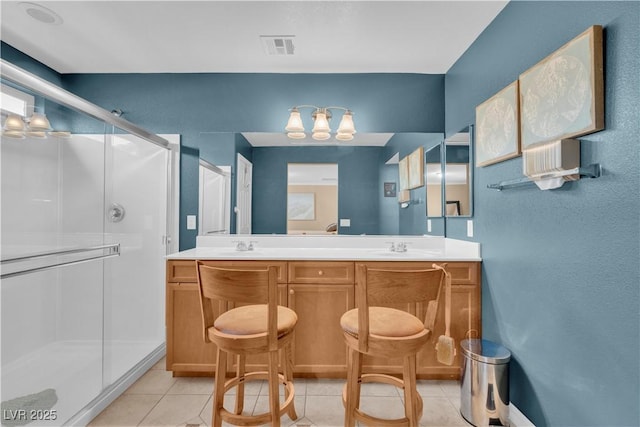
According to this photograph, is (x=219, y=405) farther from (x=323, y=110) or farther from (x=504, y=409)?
(x=323, y=110)

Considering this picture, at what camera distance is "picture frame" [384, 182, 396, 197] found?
8.77ft

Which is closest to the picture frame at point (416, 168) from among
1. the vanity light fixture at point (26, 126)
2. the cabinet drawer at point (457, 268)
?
the cabinet drawer at point (457, 268)

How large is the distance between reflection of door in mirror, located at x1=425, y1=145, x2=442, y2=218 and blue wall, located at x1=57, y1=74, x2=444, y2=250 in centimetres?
25

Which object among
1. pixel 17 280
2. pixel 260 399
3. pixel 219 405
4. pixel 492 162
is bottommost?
pixel 260 399

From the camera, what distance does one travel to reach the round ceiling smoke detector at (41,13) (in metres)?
1.89

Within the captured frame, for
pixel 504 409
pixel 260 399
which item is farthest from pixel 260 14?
pixel 504 409

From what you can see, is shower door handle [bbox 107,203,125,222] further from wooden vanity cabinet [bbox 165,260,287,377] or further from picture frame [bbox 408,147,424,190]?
picture frame [bbox 408,147,424,190]

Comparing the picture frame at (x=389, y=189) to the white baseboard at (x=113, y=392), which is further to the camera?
the picture frame at (x=389, y=189)

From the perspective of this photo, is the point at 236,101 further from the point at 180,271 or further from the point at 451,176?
the point at 451,176

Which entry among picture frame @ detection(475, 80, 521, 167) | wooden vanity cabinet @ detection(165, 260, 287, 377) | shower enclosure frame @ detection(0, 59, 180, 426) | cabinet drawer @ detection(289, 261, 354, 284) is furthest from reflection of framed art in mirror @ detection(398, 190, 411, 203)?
shower enclosure frame @ detection(0, 59, 180, 426)

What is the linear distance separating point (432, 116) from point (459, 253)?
1213 millimetres

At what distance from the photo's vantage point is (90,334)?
2.21 metres

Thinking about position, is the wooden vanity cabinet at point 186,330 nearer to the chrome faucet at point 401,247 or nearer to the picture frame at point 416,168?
the chrome faucet at point 401,247

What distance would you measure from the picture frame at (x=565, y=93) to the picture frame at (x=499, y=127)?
0.06 metres
